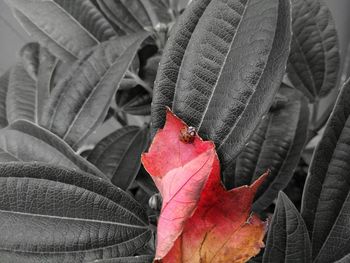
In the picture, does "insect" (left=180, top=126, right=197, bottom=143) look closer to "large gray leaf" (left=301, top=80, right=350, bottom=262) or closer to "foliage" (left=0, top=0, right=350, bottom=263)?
"foliage" (left=0, top=0, right=350, bottom=263)

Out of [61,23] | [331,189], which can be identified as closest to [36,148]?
[61,23]

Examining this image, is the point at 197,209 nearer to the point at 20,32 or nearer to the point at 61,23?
the point at 61,23

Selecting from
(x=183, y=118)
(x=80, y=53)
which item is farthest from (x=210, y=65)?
(x=80, y=53)

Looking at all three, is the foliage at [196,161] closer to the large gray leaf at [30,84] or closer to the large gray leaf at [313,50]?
the large gray leaf at [313,50]

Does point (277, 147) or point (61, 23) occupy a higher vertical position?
point (61, 23)

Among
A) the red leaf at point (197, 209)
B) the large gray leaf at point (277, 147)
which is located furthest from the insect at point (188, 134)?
the large gray leaf at point (277, 147)

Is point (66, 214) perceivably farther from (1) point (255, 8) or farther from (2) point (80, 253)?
(1) point (255, 8)
